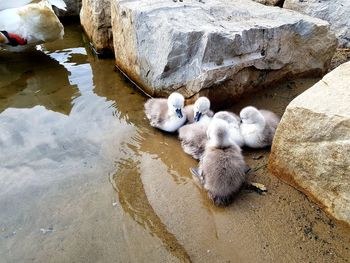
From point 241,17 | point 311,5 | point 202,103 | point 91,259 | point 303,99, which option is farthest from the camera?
point 311,5

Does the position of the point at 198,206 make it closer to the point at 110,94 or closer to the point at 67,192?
the point at 67,192

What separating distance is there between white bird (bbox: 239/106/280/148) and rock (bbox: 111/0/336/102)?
19.7 inches

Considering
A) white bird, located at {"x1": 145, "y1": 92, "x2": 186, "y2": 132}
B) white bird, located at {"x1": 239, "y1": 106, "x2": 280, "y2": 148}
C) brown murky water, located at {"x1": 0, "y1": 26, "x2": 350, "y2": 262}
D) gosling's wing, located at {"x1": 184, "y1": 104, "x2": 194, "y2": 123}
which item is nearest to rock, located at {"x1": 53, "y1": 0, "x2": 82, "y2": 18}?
brown murky water, located at {"x1": 0, "y1": 26, "x2": 350, "y2": 262}

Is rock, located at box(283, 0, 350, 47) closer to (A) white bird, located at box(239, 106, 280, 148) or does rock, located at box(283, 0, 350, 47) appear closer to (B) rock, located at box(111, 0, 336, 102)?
(B) rock, located at box(111, 0, 336, 102)

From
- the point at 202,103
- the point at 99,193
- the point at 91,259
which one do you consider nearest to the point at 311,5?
the point at 202,103

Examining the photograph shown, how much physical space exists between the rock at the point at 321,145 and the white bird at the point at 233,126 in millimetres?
480

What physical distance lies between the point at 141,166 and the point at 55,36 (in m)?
2.68

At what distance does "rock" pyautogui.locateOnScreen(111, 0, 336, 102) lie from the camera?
3.67 metres

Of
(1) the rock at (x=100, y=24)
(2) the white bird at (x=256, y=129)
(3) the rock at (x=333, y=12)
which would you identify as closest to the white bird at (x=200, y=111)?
(2) the white bird at (x=256, y=129)

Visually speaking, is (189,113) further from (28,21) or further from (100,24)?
(28,21)

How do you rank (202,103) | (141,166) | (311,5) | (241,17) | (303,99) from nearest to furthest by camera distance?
(303,99), (141,166), (202,103), (241,17), (311,5)

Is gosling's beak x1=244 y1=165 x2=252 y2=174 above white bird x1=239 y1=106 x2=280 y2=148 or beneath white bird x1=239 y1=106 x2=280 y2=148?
beneath

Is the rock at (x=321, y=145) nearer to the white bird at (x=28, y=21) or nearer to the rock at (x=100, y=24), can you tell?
the rock at (x=100, y=24)

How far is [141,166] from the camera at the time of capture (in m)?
3.18
